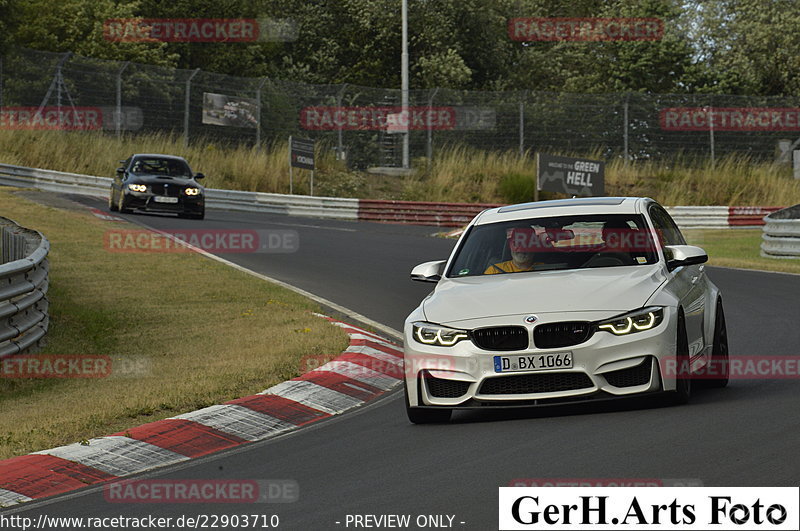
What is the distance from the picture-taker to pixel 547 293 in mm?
8859

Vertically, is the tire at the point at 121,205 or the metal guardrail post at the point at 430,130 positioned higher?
the metal guardrail post at the point at 430,130

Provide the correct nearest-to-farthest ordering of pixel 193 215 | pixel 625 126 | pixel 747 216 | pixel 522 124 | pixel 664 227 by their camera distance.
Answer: pixel 664 227 < pixel 193 215 < pixel 747 216 < pixel 625 126 < pixel 522 124

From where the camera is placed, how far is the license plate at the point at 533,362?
8516mm

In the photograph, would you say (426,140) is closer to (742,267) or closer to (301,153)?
(301,153)

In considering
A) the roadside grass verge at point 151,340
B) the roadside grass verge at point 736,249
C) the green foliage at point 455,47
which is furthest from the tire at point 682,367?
the green foliage at point 455,47

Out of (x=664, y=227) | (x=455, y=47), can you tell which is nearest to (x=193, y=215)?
(x=664, y=227)

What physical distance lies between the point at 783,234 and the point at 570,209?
17.1m

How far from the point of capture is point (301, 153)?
42219 mm

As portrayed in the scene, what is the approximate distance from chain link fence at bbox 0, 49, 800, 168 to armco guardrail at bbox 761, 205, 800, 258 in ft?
50.9

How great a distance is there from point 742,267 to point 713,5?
125ft

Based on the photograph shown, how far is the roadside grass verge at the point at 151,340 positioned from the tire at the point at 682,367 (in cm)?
342

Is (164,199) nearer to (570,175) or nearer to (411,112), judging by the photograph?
(570,175)

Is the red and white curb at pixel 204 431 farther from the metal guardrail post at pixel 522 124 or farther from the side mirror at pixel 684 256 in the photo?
the metal guardrail post at pixel 522 124

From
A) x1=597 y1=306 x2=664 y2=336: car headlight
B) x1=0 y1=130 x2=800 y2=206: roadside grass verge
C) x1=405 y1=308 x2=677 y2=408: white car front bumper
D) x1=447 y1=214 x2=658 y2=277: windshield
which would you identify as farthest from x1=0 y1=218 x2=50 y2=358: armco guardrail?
x1=0 y1=130 x2=800 y2=206: roadside grass verge
